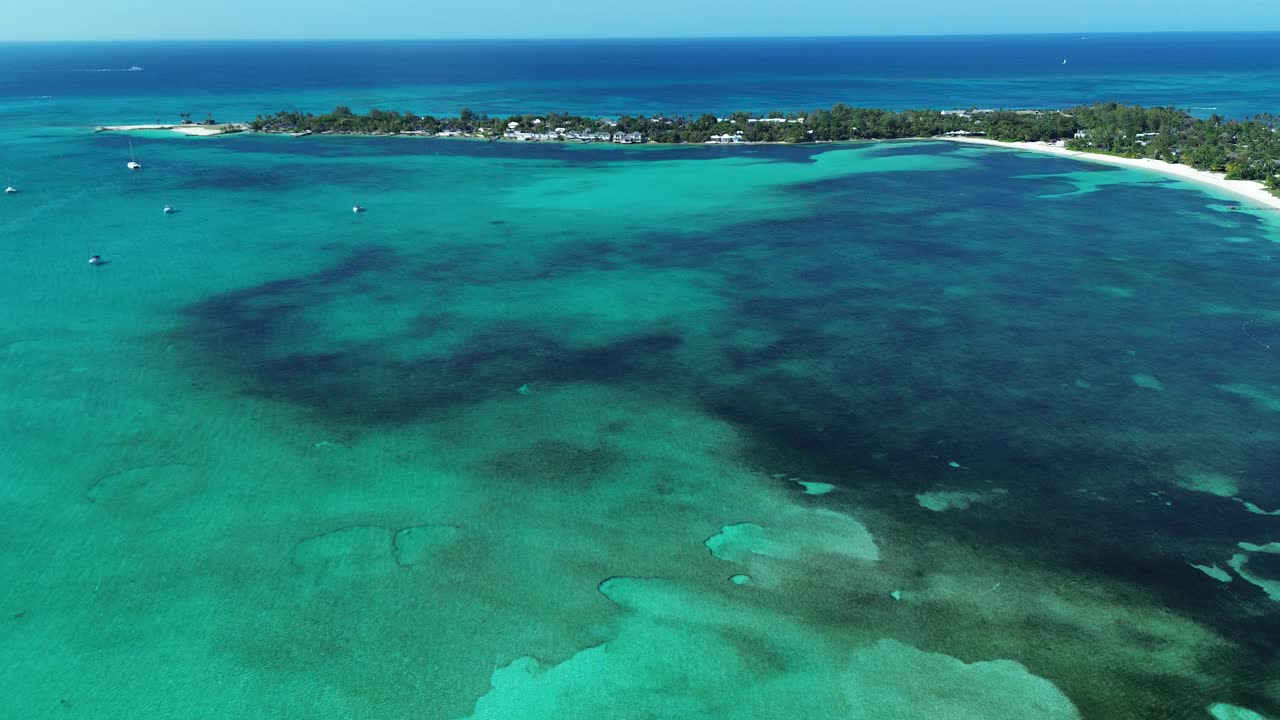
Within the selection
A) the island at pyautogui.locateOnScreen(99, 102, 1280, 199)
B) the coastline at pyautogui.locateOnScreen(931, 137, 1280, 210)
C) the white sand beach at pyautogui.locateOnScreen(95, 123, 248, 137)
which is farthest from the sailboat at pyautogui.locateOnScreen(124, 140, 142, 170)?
the coastline at pyautogui.locateOnScreen(931, 137, 1280, 210)

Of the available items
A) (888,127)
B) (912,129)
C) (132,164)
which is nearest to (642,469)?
(132,164)

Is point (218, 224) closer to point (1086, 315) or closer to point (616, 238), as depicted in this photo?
point (616, 238)

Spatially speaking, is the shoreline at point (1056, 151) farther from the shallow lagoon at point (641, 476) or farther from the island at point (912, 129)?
the shallow lagoon at point (641, 476)

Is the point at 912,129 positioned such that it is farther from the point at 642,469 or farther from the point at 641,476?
the point at 641,476

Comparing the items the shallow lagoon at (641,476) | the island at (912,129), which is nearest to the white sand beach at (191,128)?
the island at (912,129)

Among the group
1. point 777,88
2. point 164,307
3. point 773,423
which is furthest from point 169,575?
point 777,88

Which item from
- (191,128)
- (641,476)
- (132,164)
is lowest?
(641,476)

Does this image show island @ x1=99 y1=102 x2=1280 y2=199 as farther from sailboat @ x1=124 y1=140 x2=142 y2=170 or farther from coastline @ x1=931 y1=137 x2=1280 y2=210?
sailboat @ x1=124 y1=140 x2=142 y2=170
